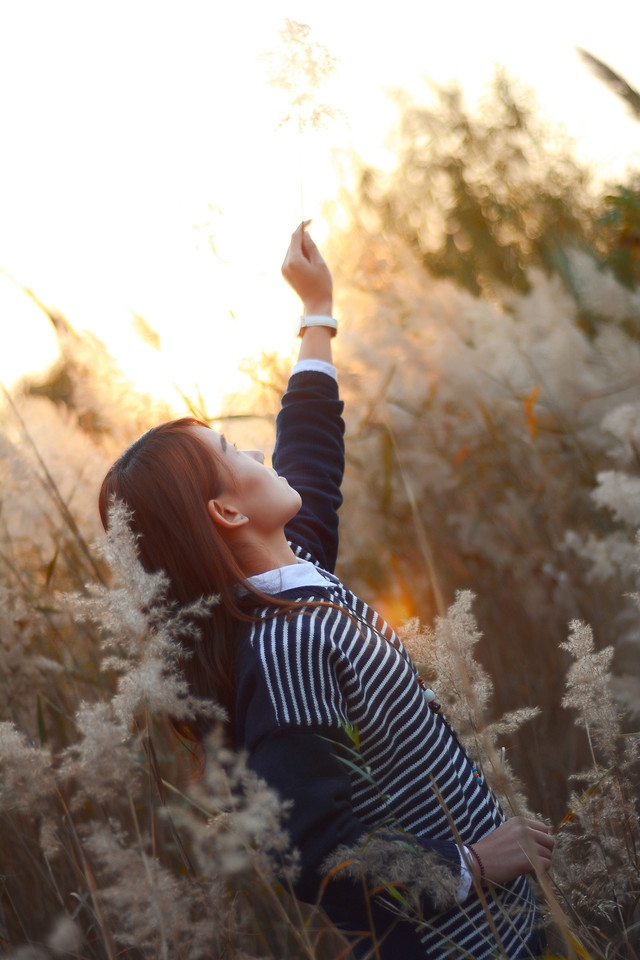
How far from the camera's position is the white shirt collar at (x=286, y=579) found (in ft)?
3.32

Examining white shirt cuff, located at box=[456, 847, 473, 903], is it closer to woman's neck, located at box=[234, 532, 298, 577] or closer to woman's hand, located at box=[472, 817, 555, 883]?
woman's hand, located at box=[472, 817, 555, 883]

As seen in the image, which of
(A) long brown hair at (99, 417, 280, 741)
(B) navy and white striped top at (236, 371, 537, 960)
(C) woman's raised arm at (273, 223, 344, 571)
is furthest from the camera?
(C) woman's raised arm at (273, 223, 344, 571)

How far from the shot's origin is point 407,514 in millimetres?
1803

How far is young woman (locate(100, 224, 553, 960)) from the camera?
31.4 inches

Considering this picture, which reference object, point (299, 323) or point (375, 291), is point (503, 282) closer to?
point (375, 291)

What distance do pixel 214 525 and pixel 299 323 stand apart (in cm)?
53

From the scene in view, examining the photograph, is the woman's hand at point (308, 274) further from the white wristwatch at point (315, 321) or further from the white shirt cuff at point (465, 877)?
the white shirt cuff at point (465, 877)

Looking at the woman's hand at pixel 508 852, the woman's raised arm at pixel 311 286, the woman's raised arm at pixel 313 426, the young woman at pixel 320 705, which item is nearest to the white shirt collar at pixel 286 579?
the young woman at pixel 320 705

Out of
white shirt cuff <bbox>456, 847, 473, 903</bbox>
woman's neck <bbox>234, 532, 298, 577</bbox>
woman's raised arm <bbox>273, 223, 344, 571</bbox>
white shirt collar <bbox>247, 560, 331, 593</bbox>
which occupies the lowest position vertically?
white shirt cuff <bbox>456, 847, 473, 903</bbox>

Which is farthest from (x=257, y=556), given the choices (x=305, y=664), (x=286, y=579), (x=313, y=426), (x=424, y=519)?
(x=424, y=519)

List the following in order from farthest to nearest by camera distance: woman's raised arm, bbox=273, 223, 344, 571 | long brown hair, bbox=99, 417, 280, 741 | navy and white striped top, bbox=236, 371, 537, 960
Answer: woman's raised arm, bbox=273, 223, 344, 571 < long brown hair, bbox=99, 417, 280, 741 < navy and white striped top, bbox=236, 371, 537, 960

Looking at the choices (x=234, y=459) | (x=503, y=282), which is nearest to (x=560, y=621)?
(x=503, y=282)

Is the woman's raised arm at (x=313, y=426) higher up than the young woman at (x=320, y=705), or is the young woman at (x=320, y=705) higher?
the woman's raised arm at (x=313, y=426)

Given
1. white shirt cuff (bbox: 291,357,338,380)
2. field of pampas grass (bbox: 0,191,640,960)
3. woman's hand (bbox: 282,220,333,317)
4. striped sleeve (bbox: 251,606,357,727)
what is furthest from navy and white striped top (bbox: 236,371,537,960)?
woman's hand (bbox: 282,220,333,317)
